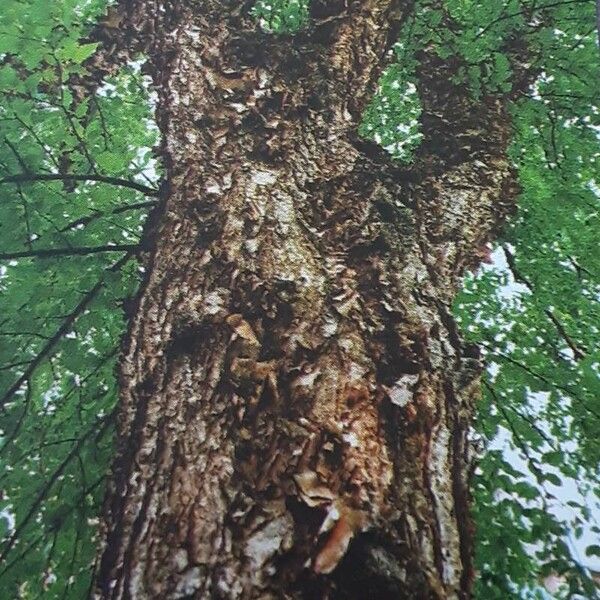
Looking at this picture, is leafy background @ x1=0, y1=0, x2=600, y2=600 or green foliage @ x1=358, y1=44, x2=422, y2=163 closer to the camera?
leafy background @ x1=0, y1=0, x2=600, y2=600

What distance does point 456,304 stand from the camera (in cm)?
132

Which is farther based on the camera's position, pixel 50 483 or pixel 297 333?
pixel 50 483

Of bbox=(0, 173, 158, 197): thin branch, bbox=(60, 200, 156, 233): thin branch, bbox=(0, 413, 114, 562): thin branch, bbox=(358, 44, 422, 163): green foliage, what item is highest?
bbox=(358, 44, 422, 163): green foliage

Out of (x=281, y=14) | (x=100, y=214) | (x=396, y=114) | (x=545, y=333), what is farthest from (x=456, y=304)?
(x=281, y=14)

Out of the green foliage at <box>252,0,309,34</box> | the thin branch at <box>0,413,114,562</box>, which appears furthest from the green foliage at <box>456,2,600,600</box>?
the thin branch at <box>0,413,114,562</box>

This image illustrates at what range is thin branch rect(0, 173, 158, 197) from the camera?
5.03 feet

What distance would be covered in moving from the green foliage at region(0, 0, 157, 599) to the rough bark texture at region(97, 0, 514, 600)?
0.16m

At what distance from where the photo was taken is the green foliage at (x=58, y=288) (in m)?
1.22

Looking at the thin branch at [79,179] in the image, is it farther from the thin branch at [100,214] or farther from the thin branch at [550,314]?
the thin branch at [550,314]

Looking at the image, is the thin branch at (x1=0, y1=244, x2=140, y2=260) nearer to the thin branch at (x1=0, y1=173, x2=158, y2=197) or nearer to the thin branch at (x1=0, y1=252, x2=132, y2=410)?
the thin branch at (x1=0, y1=252, x2=132, y2=410)

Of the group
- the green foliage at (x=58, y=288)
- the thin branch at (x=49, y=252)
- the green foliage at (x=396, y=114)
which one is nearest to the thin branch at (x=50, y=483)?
the green foliage at (x=58, y=288)

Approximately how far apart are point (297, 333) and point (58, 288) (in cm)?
69

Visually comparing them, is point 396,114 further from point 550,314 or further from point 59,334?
point 59,334

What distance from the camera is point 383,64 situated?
176 cm
